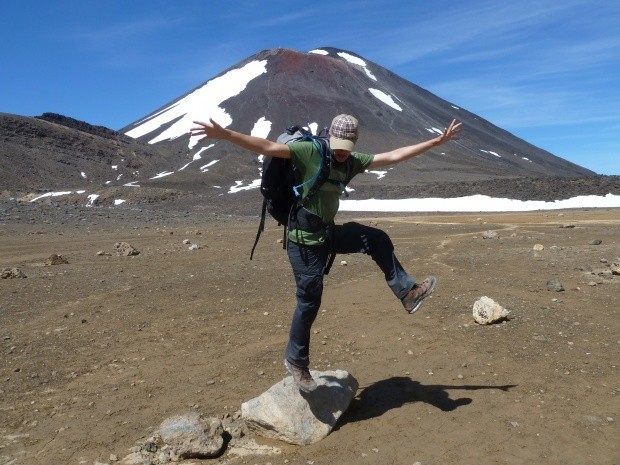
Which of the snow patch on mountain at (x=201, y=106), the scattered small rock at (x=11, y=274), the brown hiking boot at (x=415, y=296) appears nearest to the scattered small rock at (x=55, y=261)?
Answer: the scattered small rock at (x=11, y=274)

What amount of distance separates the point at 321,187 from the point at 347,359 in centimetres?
283

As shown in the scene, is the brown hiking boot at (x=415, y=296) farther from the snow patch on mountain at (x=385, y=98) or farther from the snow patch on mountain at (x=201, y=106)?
the snow patch on mountain at (x=385, y=98)

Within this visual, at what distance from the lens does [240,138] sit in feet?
13.5

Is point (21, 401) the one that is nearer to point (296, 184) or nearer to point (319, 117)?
point (296, 184)

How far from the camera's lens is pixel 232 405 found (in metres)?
5.59

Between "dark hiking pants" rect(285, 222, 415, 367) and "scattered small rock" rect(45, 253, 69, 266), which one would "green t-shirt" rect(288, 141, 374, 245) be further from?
"scattered small rock" rect(45, 253, 69, 266)

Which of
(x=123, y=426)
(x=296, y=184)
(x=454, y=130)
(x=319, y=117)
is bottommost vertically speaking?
(x=123, y=426)

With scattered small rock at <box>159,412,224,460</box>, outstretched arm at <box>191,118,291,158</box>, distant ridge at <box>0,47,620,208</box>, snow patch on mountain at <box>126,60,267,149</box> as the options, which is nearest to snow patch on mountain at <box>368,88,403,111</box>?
distant ridge at <box>0,47,620,208</box>

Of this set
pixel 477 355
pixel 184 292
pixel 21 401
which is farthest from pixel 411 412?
pixel 184 292

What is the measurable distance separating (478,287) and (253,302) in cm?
394

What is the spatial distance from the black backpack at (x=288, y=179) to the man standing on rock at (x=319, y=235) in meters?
0.05

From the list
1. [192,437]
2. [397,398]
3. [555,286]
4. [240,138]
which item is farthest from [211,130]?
[555,286]

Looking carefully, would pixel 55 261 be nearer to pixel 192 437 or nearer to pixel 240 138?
pixel 192 437

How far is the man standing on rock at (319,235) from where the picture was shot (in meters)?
4.48
